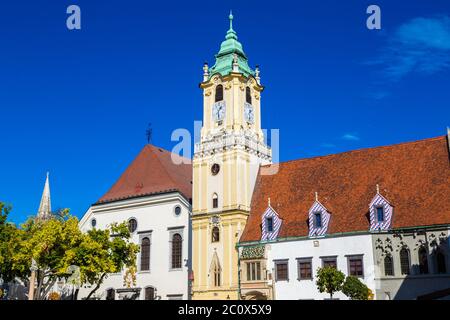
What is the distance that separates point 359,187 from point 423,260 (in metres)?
8.57

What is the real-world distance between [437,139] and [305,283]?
621 inches

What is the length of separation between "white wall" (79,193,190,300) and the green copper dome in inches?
524

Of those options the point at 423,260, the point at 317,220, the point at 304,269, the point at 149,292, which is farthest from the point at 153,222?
the point at 423,260

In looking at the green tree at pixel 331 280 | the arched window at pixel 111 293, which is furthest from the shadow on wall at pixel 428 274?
the arched window at pixel 111 293

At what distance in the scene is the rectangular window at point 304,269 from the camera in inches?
1652

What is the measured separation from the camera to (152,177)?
56.3 metres

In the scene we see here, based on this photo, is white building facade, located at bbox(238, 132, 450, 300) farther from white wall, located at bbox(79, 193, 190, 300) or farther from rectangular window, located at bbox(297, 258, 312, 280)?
white wall, located at bbox(79, 193, 190, 300)

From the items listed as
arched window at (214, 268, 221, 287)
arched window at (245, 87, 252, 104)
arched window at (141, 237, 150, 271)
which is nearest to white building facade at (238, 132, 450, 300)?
arched window at (214, 268, 221, 287)

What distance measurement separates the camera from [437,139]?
43.2 meters

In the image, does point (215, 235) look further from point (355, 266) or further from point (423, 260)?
point (423, 260)

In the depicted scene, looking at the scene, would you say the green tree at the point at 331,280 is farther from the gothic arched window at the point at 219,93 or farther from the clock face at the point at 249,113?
the gothic arched window at the point at 219,93
